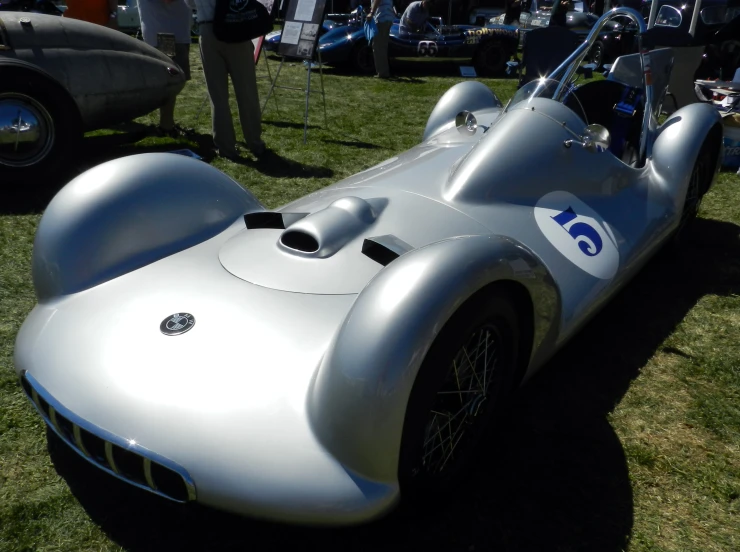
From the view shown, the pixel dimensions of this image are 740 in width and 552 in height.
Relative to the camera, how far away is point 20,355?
84.3 inches

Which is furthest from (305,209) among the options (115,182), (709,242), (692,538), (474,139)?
(709,242)

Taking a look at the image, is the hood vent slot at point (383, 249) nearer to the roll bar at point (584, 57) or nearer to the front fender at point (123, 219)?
the front fender at point (123, 219)

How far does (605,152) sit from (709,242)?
1643mm

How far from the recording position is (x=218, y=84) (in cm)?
558

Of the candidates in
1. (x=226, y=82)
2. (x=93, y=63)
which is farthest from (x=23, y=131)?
(x=226, y=82)

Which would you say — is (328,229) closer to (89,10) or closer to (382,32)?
(89,10)

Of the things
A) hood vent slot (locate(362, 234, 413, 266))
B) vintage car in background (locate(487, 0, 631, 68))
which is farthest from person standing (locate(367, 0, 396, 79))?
hood vent slot (locate(362, 234, 413, 266))

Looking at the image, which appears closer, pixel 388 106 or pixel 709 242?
pixel 709 242

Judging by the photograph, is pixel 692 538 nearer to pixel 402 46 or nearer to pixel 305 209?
pixel 305 209

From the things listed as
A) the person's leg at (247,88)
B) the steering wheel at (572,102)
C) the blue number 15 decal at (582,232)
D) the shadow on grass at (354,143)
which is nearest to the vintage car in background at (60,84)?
the person's leg at (247,88)

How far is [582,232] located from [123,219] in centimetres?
186

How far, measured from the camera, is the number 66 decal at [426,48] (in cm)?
1098

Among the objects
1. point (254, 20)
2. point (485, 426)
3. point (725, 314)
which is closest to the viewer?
point (485, 426)

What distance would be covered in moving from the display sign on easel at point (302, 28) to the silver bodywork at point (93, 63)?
4.36ft
